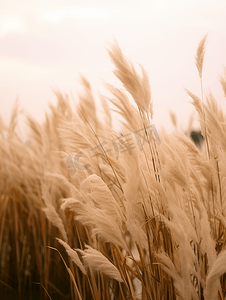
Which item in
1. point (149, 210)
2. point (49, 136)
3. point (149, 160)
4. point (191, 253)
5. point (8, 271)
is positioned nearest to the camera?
point (191, 253)

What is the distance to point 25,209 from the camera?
73.2 inches

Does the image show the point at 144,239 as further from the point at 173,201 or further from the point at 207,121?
the point at 207,121

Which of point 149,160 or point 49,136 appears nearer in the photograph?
point 149,160

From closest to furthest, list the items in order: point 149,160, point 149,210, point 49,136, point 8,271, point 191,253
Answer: point 191,253
point 149,210
point 149,160
point 8,271
point 49,136

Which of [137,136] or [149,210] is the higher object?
[137,136]

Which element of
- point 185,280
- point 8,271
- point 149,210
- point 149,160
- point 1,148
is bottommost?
point 8,271

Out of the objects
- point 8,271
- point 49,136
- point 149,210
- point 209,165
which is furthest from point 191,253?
point 49,136

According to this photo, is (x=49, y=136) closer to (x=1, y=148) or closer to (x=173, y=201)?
(x=1, y=148)

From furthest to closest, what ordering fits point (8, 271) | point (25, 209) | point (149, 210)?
point (25, 209) → point (8, 271) → point (149, 210)

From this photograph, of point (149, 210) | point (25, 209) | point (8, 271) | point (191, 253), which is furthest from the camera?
point (25, 209)

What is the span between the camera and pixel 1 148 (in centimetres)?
211

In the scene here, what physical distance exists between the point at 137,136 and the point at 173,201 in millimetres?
216

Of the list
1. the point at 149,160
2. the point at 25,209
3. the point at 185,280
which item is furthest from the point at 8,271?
the point at 185,280

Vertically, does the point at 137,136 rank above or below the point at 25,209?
above
